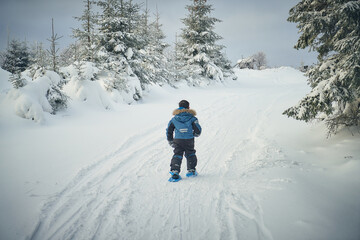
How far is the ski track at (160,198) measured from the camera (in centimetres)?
240

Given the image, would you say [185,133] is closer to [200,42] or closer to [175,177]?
[175,177]

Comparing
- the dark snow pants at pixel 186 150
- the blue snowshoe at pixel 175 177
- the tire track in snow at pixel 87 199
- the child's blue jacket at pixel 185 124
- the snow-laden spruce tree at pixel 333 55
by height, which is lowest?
the tire track in snow at pixel 87 199

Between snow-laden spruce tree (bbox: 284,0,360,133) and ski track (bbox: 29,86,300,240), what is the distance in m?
1.53

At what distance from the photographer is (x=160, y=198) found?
3078 millimetres

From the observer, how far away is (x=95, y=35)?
11531 millimetres

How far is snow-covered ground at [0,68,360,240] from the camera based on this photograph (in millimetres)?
2393

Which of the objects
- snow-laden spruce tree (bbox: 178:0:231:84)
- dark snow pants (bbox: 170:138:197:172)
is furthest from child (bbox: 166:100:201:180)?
snow-laden spruce tree (bbox: 178:0:231:84)

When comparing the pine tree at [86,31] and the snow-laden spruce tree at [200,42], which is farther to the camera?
the snow-laden spruce tree at [200,42]

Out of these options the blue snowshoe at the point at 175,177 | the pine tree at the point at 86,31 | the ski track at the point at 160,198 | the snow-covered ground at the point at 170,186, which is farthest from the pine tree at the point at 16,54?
the blue snowshoe at the point at 175,177

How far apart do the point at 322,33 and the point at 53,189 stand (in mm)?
6926

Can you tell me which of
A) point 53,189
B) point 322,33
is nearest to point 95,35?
point 53,189

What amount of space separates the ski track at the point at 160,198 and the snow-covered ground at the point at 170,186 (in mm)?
15

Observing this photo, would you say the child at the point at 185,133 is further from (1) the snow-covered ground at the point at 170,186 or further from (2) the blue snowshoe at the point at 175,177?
(1) the snow-covered ground at the point at 170,186

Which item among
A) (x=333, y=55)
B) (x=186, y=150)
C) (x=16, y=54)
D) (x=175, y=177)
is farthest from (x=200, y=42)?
(x=16, y=54)
